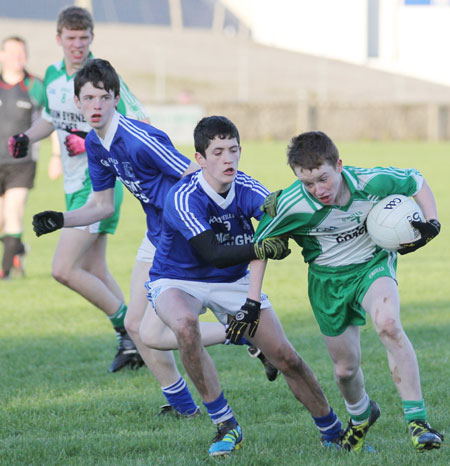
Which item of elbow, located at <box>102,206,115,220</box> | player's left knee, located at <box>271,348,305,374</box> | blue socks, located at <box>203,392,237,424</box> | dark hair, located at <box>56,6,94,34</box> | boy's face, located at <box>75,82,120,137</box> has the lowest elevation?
blue socks, located at <box>203,392,237,424</box>

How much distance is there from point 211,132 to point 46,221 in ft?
3.96

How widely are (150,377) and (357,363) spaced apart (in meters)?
2.28

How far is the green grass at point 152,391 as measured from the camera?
4.84 m

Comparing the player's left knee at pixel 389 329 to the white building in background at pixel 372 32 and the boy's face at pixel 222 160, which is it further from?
the white building in background at pixel 372 32

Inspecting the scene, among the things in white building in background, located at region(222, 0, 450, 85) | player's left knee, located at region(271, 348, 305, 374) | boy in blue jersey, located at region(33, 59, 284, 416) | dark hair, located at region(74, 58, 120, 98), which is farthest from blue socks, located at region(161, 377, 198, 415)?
white building in background, located at region(222, 0, 450, 85)

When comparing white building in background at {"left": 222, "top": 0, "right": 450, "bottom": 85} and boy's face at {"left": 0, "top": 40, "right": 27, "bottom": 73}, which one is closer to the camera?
boy's face at {"left": 0, "top": 40, "right": 27, "bottom": 73}

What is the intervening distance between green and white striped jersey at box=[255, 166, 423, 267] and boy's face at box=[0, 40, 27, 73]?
23.9 ft

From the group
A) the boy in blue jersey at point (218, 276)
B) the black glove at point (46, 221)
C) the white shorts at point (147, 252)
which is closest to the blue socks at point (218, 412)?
the boy in blue jersey at point (218, 276)

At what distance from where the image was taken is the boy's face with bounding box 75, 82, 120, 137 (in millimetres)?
5582

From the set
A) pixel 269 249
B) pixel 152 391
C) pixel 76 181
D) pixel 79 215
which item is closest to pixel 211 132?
pixel 269 249

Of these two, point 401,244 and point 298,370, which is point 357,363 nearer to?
point 298,370

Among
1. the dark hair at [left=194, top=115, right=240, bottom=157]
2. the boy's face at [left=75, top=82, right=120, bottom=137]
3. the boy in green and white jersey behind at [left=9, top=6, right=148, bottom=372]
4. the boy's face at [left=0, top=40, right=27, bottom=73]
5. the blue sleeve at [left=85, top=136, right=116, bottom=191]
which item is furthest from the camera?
the boy's face at [left=0, top=40, right=27, bottom=73]

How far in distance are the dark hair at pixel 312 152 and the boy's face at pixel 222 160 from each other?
1.06 feet

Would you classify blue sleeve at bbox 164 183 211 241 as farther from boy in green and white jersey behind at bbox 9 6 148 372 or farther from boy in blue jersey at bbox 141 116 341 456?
boy in green and white jersey behind at bbox 9 6 148 372
